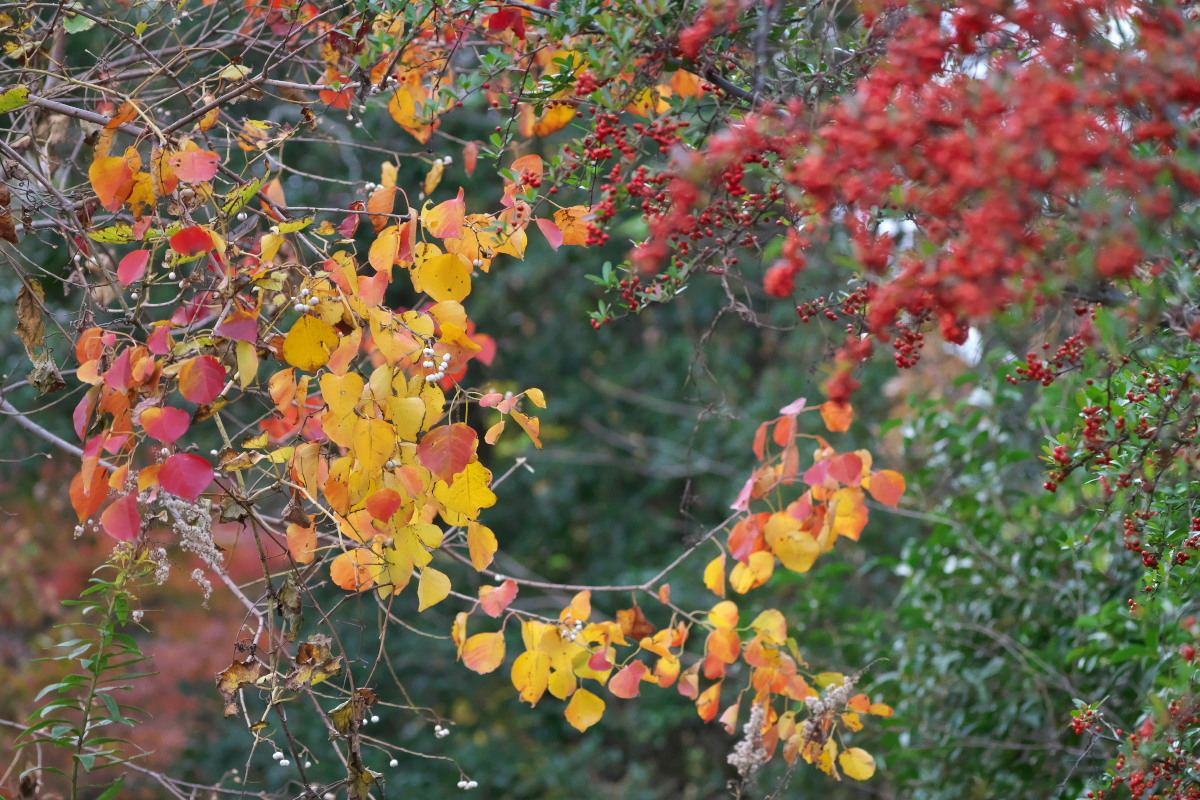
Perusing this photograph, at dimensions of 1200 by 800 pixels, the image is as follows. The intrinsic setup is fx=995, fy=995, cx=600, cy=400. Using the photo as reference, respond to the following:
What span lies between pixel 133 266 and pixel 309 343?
0.28 m

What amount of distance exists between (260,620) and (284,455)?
277 millimetres

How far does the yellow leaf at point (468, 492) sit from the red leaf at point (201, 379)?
358 millimetres

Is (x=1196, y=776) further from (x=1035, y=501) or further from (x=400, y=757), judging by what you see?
(x=400, y=757)

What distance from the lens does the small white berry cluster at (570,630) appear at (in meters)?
1.70

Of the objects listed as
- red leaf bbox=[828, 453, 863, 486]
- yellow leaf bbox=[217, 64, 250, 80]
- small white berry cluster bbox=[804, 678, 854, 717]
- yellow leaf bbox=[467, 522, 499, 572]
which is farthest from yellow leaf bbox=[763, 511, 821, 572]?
yellow leaf bbox=[217, 64, 250, 80]

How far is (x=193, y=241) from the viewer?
51.9 inches

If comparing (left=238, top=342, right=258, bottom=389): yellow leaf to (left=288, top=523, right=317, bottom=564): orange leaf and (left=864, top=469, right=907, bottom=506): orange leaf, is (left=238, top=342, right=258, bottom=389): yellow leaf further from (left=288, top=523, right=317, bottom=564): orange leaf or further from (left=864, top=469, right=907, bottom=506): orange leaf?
(left=864, top=469, right=907, bottom=506): orange leaf

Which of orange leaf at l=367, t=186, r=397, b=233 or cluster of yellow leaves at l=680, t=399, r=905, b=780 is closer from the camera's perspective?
orange leaf at l=367, t=186, r=397, b=233

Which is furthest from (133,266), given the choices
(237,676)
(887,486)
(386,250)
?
(887,486)

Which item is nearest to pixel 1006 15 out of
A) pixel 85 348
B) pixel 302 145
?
pixel 85 348

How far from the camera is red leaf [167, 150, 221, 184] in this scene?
136cm

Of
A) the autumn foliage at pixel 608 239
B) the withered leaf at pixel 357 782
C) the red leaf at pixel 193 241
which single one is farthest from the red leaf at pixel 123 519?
the withered leaf at pixel 357 782

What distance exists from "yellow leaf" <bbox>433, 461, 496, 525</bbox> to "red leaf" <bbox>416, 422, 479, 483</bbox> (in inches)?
2.2

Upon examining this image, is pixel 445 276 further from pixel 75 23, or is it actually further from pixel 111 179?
pixel 75 23
